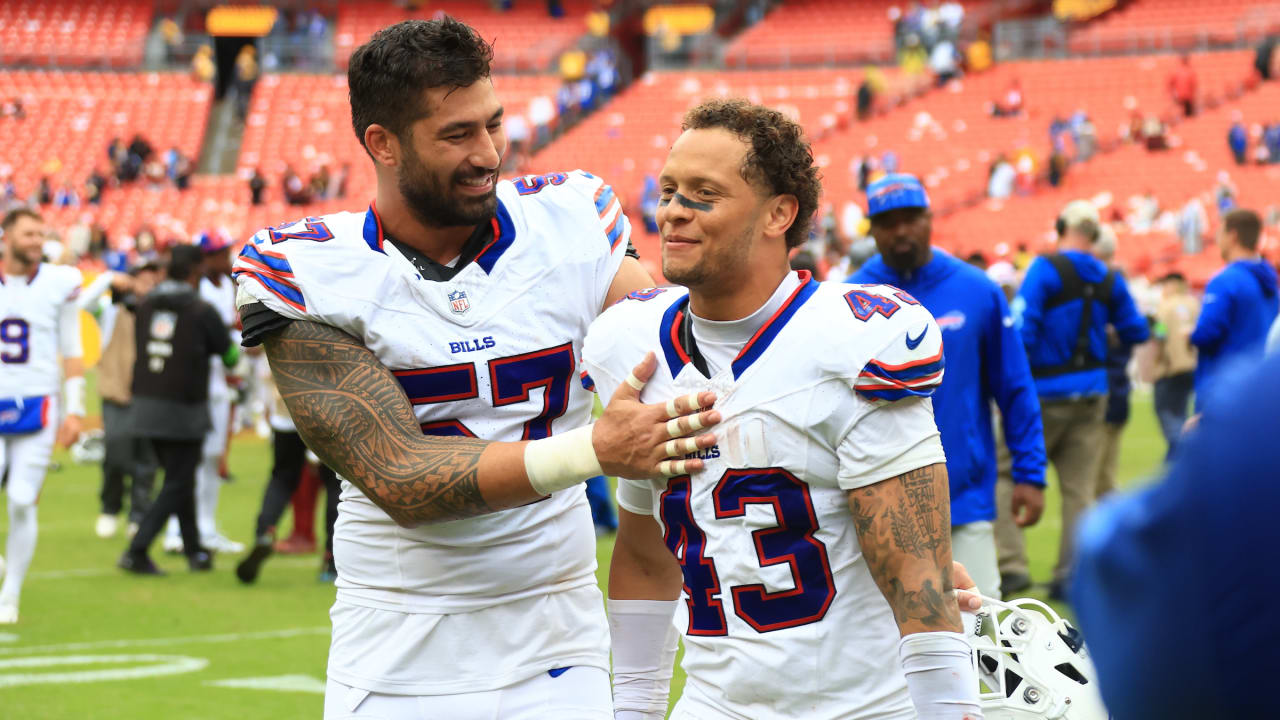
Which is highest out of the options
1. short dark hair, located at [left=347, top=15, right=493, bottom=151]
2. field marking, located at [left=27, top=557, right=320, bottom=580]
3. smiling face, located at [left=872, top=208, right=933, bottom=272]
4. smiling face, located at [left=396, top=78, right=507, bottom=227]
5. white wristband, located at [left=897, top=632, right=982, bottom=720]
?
short dark hair, located at [left=347, top=15, right=493, bottom=151]

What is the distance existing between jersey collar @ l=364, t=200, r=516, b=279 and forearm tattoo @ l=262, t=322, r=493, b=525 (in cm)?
22

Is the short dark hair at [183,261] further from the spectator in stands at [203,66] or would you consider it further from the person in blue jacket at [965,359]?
the spectator in stands at [203,66]

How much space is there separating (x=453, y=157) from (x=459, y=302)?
286mm

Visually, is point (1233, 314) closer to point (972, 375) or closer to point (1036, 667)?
point (972, 375)

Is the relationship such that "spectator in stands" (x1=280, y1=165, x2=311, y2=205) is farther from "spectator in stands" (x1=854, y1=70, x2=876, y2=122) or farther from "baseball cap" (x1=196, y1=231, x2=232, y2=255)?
"baseball cap" (x1=196, y1=231, x2=232, y2=255)

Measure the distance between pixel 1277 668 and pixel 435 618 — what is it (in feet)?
6.83

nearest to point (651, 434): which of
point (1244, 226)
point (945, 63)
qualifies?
point (1244, 226)

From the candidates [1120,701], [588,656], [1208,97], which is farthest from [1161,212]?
[1120,701]

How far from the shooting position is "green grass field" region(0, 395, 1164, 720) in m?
5.79

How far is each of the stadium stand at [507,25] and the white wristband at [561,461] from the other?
118 feet

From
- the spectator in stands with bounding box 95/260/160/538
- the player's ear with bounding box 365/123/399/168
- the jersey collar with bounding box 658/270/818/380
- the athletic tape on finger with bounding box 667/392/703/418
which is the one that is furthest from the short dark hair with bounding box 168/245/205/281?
the athletic tape on finger with bounding box 667/392/703/418

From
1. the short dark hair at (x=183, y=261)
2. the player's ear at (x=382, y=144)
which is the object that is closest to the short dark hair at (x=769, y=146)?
the player's ear at (x=382, y=144)

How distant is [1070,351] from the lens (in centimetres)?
741

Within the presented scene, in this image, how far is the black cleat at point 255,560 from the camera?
802 cm
